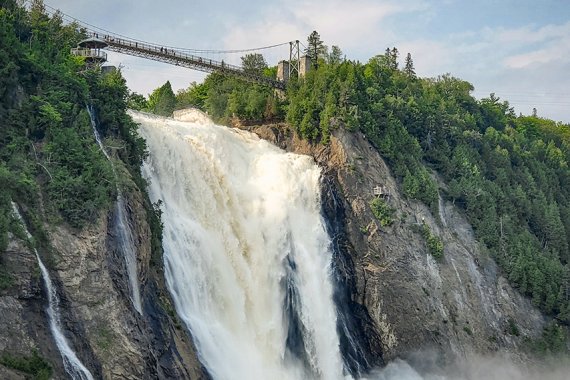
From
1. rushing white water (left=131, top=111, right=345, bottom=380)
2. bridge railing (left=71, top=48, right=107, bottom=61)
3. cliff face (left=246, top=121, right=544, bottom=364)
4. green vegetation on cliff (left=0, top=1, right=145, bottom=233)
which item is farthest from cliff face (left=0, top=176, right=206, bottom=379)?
cliff face (left=246, top=121, right=544, bottom=364)

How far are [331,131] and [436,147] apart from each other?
591 inches

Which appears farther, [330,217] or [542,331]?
[542,331]

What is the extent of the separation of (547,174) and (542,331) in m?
28.0

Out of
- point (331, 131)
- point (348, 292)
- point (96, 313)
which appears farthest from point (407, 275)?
point (96, 313)

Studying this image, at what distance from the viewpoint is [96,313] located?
3083 cm

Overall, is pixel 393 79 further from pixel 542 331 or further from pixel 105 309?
pixel 105 309

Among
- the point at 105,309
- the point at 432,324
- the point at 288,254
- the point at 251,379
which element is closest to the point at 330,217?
the point at 288,254

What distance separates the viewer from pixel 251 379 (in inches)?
1550

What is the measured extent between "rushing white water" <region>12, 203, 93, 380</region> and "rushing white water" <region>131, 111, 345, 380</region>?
8745 mm

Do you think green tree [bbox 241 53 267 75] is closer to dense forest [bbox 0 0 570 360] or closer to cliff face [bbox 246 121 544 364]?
dense forest [bbox 0 0 570 360]

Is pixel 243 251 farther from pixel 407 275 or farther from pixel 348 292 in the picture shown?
pixel 407 275

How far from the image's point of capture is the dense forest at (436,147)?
5909 centimetres

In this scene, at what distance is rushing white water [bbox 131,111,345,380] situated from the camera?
3975 centimetres

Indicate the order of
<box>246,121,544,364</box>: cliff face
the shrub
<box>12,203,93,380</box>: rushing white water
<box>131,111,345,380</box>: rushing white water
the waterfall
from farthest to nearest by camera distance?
the shrub
<box>246,121,544,364</box>: cliff face
<box>131,111,345,380</box>: rushing white water
the waterfall
<box>12,203,93,380</box>: rushing white water
